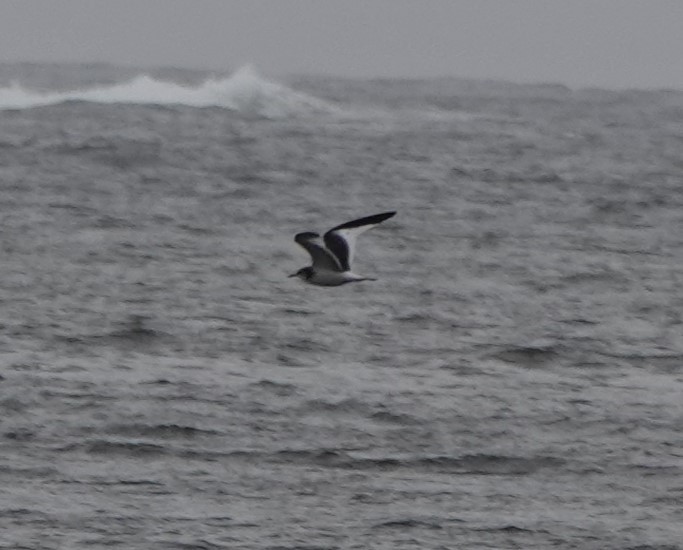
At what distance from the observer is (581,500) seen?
16469 mm

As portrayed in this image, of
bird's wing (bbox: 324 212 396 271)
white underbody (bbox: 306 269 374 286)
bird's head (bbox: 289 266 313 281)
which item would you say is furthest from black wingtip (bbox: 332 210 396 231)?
bird's head (bbox: 289 266 313 281)

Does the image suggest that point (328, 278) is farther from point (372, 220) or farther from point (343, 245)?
point (372, 220)

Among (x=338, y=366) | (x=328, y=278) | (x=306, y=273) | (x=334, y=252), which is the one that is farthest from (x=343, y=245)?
(x=338, y=366)

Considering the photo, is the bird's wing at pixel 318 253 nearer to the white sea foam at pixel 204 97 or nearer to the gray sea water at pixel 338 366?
the gray sea water at pixel 338 366

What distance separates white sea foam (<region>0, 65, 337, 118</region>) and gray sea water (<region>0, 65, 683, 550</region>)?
35.4 m

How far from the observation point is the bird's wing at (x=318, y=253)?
60.2 ft

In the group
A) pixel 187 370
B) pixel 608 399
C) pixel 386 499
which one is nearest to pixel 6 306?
pixel 187 370

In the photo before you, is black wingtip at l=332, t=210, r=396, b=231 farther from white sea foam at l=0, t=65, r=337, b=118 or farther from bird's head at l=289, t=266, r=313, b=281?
white sea foam at l=0, t=65, r=337, b=118

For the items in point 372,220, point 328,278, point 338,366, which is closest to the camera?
point 372,220

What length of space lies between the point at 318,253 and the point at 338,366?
12.3 feet

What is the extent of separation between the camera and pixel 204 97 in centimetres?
9162

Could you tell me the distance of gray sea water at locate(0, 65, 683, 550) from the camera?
15828 mm

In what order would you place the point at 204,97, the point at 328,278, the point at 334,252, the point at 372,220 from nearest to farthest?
the point at 372,220 < the point at 334,252 < the point at 328,278 < the point at 204,97

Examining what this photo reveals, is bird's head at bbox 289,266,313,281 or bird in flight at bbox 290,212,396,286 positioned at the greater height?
bird in flight at bbox 290,212,396,286
